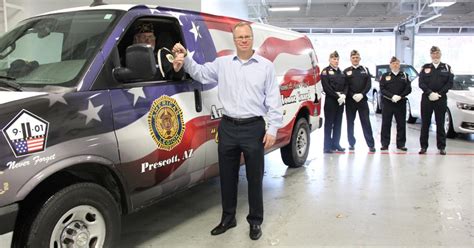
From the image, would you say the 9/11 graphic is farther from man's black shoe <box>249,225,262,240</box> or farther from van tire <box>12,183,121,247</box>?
man's black shoe <box>249,225,262,240</box>

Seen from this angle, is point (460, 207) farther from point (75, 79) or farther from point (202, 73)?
point (75, 79)

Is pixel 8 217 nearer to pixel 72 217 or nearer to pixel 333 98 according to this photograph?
pixel 72 217

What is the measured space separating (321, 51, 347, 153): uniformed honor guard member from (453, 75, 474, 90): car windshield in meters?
3.21

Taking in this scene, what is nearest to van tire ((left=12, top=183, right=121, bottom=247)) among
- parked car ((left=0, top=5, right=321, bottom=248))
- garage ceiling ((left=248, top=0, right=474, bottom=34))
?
parked car ((left=0, top=5, right=321, bottom=248))

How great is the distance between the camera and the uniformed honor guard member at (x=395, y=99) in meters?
7.75

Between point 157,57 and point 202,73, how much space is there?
1.31 ft

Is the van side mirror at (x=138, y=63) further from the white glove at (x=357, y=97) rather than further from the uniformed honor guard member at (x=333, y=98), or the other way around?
the white glove at (x=357, y=97)

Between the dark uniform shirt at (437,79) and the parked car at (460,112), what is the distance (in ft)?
4.99

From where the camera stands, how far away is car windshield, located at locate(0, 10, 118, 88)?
2961 millimetres

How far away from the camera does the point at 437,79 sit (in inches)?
287

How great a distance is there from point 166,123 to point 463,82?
8.26 meters

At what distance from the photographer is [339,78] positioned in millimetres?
7711

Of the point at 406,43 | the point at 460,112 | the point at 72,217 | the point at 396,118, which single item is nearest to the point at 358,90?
the point at 396,118

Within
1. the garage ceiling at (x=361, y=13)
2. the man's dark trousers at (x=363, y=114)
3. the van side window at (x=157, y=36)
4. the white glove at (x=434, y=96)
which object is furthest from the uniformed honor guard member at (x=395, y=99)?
the garage ceiling at (x=361, y=13)
